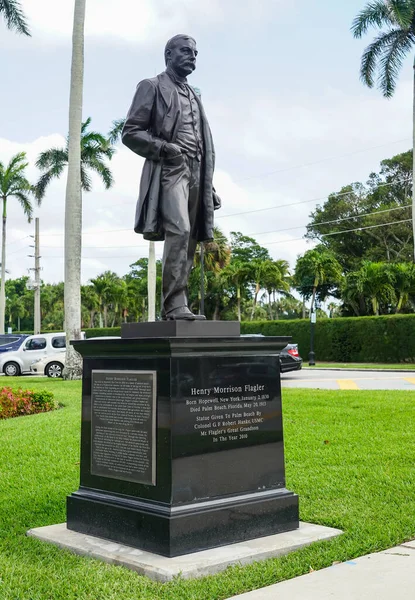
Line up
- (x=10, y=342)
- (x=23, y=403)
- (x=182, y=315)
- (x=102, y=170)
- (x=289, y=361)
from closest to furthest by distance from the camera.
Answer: (x=182, y=315), (x=23, y=403), (x=289, y=361), (x=10, y=342), (x=102, y=170)

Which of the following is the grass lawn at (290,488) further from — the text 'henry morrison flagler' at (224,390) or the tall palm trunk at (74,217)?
the tall palm trunk at (74,217)

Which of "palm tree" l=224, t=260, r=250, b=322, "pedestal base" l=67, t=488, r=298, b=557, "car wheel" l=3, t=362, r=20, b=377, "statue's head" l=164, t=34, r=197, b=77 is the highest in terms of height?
"palm tree" l=224, t=260, r=250, b=322

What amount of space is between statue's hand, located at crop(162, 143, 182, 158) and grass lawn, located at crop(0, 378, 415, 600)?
2936mm

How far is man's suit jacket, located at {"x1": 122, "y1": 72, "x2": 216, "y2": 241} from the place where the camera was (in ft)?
18.4

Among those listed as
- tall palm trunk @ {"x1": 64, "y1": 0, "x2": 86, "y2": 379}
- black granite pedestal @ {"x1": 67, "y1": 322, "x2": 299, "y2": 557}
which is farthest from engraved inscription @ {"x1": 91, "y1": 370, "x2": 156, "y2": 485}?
tall palm trunk @ {"x1": 64, "y1": 0, "x2": 86, "y2": 379}

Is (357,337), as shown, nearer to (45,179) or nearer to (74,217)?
(45,179)

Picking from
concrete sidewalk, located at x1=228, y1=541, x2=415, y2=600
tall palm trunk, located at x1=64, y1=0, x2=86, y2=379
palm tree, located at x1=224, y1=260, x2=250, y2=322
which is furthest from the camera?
palm tree, located at x1=224, y1=260, x2=250, y2=322

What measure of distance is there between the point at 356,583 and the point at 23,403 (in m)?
9.66

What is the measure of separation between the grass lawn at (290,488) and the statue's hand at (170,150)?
294cm

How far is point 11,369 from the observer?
2558cm

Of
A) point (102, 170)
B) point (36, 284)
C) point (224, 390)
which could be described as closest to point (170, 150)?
point (224, 390)

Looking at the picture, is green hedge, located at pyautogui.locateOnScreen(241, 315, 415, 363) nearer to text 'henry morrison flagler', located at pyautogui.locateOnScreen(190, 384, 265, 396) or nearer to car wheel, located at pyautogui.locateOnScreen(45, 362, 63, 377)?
car wheel, located at pyautogui.locateOnScreen(45, 362, 63, 377)

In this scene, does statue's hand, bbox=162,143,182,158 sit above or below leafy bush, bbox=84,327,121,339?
above

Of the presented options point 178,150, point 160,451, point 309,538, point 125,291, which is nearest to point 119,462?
point 160,451
